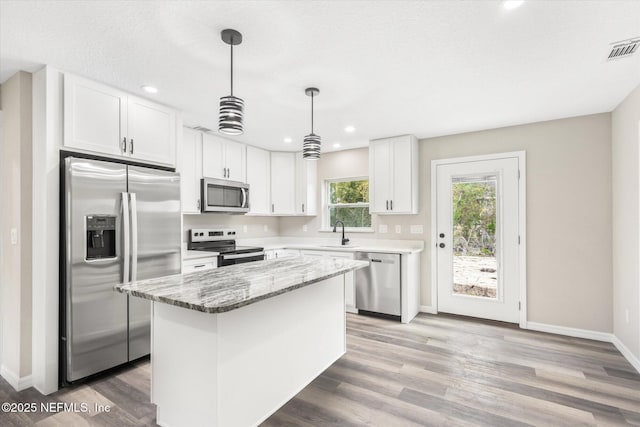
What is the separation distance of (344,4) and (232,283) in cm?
166

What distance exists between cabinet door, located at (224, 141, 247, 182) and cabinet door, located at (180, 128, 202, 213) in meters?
0.44

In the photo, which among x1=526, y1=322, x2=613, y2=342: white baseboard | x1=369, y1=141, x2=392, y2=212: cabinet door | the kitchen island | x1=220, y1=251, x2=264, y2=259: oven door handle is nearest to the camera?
the kitchen island

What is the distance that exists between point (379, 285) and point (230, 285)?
8.83 feet

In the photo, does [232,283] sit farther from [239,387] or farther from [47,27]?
[47,27]

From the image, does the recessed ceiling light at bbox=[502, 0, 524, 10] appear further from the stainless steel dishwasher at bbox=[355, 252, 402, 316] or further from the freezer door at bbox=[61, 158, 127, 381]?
the freezer door at bbox=[61, 158, 127, 381]

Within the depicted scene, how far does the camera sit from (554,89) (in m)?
2.80

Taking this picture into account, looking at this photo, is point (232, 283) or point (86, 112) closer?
point (232, 283)

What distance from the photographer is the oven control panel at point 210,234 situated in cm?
425

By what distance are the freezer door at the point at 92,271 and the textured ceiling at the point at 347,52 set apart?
0.84 metres

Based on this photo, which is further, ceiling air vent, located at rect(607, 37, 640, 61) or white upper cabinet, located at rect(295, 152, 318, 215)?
white upper cabinet, located at rect(295, 152, 318, 215)

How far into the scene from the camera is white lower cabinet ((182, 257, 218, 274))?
339 centimetres

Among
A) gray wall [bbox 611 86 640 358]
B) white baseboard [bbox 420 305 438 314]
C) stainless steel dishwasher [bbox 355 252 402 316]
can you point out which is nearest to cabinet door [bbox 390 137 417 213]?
stainless steel dishwasher [bbox 355 252 402 316]

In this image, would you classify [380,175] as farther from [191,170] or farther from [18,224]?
[18,224]

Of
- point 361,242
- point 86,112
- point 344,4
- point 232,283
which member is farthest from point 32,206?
point 361,242
